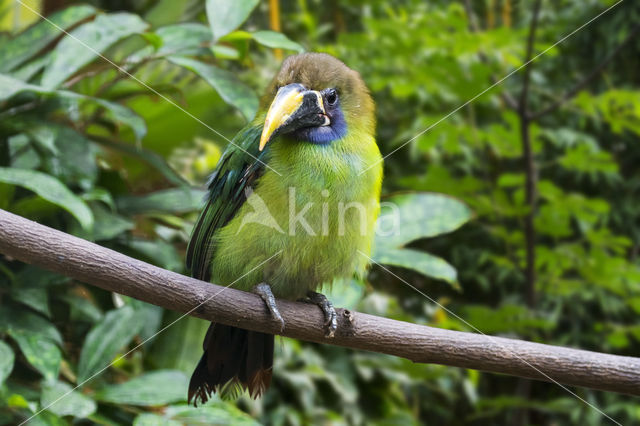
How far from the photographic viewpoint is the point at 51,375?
158 cm

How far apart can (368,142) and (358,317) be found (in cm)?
43

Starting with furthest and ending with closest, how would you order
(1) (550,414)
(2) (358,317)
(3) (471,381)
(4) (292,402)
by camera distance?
1. (1) (550,414)
2. (3) (471,381)
3. (4) (292,402)
4. (2) (358,317)

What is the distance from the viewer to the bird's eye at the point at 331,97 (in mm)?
1577

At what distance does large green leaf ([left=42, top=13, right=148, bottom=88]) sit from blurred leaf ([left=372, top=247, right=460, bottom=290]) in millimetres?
906

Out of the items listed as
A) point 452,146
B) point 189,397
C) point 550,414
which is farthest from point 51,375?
point 550,414

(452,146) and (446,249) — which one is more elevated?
(452,146)

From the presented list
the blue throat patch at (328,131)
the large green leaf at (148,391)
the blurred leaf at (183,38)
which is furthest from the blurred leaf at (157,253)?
the blue throat patch at (328,131)

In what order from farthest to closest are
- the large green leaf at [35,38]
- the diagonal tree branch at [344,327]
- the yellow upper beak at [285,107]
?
the large green leaf at [35,38], the yellow upper beak at [285,107], the diagonal tree branch at [344,327]

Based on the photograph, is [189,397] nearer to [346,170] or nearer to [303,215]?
[303,215]

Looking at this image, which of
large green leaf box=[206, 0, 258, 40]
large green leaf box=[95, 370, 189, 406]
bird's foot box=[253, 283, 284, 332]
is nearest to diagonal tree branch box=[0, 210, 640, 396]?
bird's foot box=[253, 283, 284, 332]

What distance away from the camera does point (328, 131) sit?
157cm

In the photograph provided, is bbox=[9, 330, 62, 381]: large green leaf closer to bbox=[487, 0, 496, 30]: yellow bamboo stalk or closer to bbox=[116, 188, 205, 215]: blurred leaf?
bbox=[116, 188, 205, 215]: blurred leaf

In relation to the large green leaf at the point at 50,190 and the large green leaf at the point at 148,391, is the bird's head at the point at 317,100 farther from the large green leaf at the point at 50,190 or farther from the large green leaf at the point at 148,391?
the large green leaf at the point at 148,391

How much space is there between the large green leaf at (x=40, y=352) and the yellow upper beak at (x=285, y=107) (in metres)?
0.75
